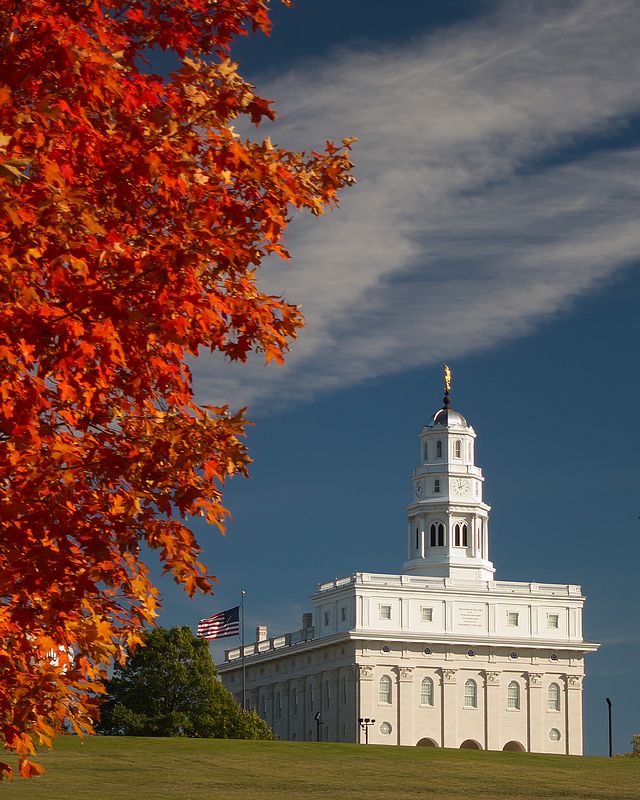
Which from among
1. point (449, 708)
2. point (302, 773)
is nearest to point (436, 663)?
point (449, 708)

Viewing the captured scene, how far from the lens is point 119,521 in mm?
11945

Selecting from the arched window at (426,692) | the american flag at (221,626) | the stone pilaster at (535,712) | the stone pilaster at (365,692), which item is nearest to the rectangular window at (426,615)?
the arched window at (426,692)

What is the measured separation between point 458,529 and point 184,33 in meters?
144

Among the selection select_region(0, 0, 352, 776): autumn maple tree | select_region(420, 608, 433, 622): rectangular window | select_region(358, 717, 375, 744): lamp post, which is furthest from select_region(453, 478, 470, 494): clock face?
select_region(0, 0, 352, 776): autumn maple tree

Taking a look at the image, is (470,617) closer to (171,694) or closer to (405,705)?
(405,705)

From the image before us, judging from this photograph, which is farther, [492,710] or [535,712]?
[535,712]

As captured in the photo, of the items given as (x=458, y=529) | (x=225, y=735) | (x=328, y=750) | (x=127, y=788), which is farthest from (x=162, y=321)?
(x=458, y=529)

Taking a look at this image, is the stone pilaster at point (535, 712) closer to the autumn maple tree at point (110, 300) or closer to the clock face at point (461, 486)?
the clock face at point (461, 486)

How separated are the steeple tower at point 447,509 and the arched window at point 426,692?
50.6 feet

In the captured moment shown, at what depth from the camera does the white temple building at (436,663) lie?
135875 mm

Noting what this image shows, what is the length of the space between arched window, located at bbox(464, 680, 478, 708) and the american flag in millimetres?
Answer: 51967

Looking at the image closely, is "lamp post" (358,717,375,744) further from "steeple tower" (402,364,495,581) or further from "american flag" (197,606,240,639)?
"american flag" (197,606,240,639)

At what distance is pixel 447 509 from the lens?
15362 centimetres

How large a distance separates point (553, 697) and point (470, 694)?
329 inches
